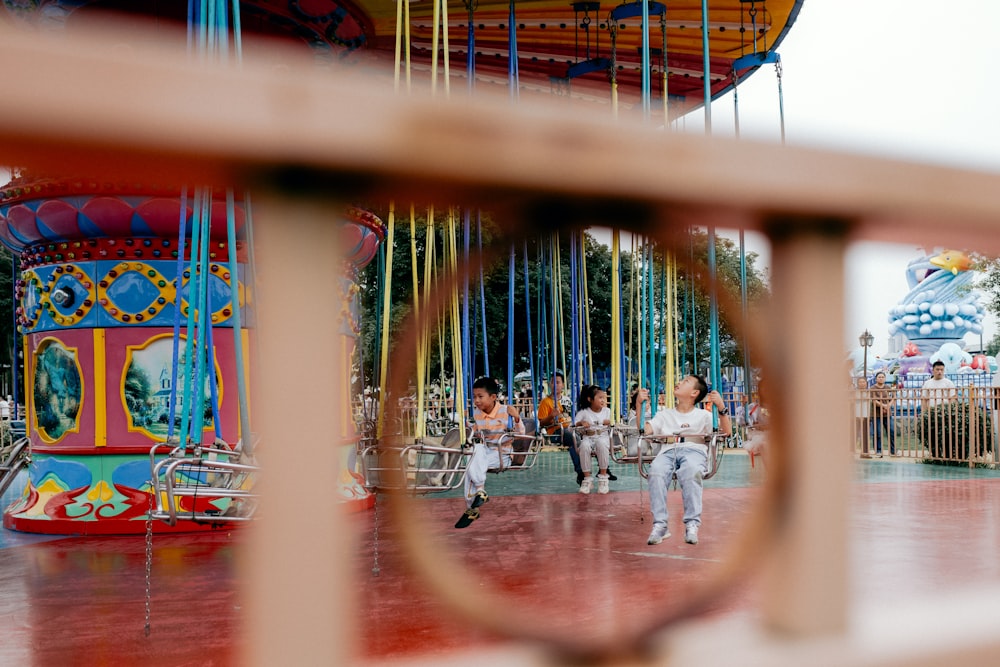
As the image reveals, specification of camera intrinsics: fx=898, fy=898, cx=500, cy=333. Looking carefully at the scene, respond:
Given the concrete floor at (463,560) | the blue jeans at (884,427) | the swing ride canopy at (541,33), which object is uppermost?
the swing ride canopy at (541,33)

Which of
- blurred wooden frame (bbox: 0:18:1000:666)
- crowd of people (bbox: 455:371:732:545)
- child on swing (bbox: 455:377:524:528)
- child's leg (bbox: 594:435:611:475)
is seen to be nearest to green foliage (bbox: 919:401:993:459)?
child's leg (bbox: 594:435:611:475)

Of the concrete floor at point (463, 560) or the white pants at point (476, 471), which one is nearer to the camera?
the concrete floor at point (463, 560)

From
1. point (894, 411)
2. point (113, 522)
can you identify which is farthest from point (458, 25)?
point (894, 411)

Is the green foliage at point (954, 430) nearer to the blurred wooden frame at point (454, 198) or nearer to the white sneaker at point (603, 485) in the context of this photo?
the white sneaker at point (603, 485)

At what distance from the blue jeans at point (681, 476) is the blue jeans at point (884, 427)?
712cm

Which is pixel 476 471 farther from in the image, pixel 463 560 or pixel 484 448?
pixel 463 560

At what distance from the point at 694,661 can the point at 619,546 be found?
5308 mm

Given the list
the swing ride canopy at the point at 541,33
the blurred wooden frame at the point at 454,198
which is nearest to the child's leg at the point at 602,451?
the swing ride canopy at the point at 541,33

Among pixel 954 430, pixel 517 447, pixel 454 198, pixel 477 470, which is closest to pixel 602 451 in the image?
pixel 517 447

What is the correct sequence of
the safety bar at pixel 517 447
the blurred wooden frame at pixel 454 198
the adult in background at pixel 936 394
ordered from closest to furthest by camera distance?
the blurred wooden frame at pixel 454 198 → the safety bar at pixel 517 447 → the adult in background at pixel 936 394

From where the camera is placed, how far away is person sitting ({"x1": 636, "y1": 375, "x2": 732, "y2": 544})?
540cm

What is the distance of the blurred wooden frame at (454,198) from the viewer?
0.47 metres

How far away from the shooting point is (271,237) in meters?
0.55

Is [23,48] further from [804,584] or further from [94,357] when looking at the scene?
[94,357]
